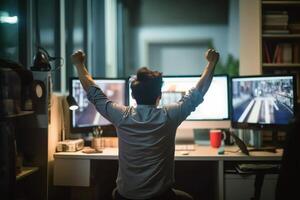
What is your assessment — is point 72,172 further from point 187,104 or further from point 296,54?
point 296,54

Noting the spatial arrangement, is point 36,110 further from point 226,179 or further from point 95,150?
point 226,179

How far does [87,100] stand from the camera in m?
2.69

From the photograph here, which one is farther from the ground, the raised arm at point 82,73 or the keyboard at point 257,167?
the raised arm at point 82,73

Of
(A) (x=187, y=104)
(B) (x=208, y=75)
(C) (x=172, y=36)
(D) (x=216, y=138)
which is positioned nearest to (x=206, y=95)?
(D) (x=216, y=138)

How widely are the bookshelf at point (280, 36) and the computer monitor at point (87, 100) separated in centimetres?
132

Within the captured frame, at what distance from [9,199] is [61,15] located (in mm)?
2060

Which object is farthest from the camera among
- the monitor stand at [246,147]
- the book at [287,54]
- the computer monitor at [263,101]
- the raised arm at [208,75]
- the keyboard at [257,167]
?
the book at [287,54]

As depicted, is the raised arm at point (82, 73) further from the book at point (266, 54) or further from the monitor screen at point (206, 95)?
the book at point (266, 54)

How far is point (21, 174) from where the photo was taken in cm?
215

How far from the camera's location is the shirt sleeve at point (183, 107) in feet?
6.02

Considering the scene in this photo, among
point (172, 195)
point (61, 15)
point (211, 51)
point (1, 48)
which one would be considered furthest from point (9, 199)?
point (61, 15)

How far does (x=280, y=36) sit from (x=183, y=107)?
5.72 feet

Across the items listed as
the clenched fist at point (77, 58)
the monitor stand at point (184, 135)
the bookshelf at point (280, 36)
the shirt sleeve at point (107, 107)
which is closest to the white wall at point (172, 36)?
the bookshelf at point (280, 36)

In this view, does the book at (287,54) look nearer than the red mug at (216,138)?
No
